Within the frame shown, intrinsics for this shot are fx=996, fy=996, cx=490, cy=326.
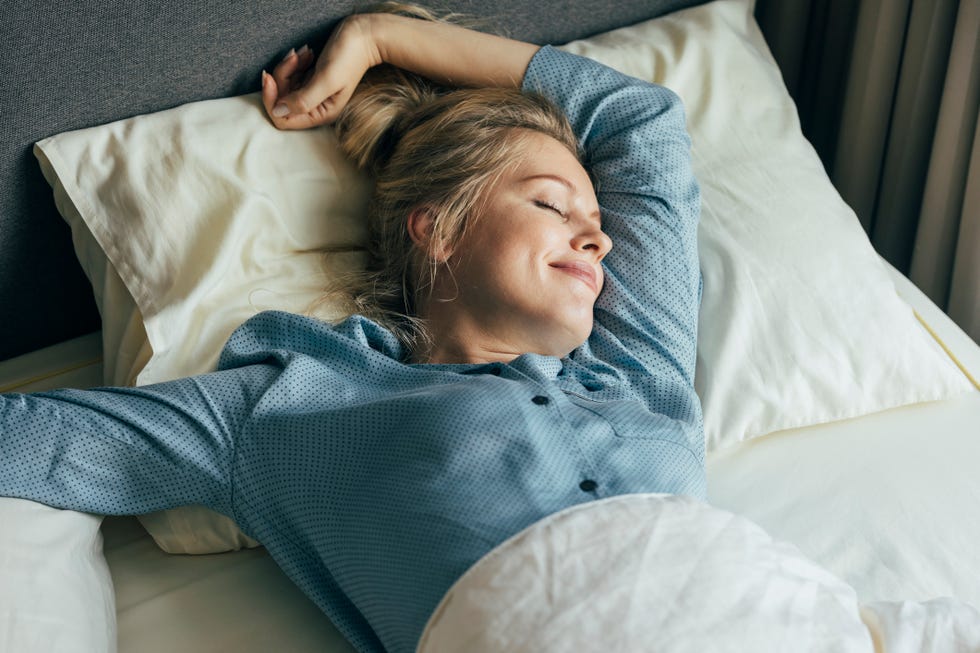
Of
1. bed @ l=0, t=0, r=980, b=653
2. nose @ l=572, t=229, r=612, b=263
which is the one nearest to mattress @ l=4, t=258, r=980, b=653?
bed @ l=0, t=0, r=980, b=653

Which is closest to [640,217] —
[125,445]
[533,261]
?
[533,261]

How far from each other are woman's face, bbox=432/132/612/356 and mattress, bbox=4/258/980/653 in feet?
1.02

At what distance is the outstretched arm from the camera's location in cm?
147

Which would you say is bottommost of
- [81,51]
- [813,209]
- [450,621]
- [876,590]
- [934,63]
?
[876,590]

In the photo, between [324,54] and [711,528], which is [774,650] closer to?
[711,528]

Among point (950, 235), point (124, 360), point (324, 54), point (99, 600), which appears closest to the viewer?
point (99, 600)

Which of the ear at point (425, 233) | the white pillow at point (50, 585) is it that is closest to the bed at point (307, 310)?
the white pillow at point (50, 585)

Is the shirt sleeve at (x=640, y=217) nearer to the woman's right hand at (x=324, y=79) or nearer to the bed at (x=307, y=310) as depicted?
the bed at (x=307, y=310)

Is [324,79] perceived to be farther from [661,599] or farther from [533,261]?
[661,599]

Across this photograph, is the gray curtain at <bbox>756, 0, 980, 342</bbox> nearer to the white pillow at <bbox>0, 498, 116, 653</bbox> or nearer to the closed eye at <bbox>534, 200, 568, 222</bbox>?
the closed eye at <bbox>534, 200, 568, 222</bbox>

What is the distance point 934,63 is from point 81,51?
1.45 m

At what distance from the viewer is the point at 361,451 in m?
1.12

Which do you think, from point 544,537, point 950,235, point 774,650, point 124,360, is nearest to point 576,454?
point 544,537

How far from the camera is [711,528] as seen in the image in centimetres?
100
